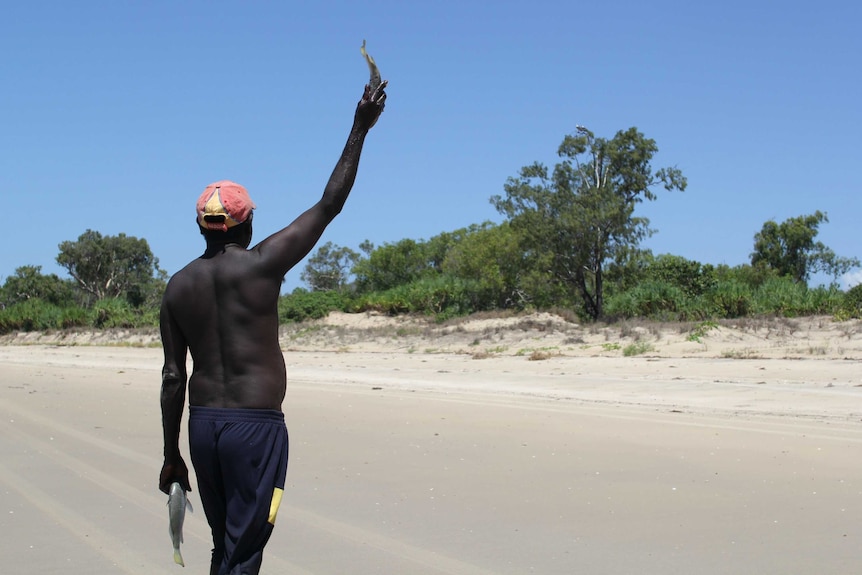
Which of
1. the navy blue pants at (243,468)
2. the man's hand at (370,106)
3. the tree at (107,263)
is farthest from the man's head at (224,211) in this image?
the tree at (107,263)

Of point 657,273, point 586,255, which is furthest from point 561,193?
point 657,273

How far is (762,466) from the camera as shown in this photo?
7.64 m

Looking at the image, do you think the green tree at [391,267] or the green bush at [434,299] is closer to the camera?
the green bush at [434,299]

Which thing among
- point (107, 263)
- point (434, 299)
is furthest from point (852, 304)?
point (107, 263)

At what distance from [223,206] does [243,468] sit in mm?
926

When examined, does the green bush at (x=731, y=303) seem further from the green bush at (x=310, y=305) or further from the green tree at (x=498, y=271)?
the green bush at (x=310, y=305)

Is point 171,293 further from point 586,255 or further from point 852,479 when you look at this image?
point 586,255

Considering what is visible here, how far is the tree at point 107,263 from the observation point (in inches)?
2206

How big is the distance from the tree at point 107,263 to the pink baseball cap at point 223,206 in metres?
53.7

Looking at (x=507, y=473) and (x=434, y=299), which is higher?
(x=434, y=299)

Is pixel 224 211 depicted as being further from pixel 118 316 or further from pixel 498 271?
pixel 118 316

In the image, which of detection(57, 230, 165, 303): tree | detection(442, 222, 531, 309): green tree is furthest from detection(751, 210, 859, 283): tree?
detection(57, 230, 165, 303): tree

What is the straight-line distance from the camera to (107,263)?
5725 centimetres

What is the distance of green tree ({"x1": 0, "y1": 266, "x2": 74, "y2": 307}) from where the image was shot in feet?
179
